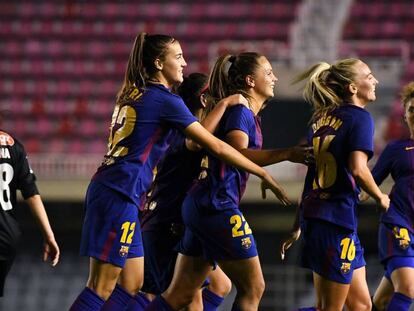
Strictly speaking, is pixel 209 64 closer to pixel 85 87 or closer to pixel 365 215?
pixel 85 87

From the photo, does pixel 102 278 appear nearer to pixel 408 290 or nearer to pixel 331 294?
pixel 331 294

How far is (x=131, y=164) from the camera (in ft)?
13.5

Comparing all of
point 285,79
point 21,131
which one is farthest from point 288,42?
point 21,131

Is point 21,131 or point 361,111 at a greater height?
point 361,111

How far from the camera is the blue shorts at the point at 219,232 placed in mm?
4312

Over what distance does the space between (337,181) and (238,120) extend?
529 mm

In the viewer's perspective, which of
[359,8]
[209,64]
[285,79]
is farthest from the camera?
[359,8]

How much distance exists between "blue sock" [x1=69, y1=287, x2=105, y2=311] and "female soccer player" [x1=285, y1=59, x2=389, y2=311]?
1007 mm

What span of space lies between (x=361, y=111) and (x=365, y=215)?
19.8 feet

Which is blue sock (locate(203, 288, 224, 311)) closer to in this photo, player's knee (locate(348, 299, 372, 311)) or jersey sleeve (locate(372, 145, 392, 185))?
player's knee (locate(348, 299, 372, 311))

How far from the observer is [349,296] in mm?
4652

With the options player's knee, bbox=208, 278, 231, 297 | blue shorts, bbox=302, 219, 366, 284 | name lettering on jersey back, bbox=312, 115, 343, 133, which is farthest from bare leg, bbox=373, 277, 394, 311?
name lettering on jersey back, bbox=312, 115, 343, 133

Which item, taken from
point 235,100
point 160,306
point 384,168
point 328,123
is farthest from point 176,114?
point 384,168

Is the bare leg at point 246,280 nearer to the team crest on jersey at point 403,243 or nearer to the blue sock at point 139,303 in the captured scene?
the blue sock at point 139,303
